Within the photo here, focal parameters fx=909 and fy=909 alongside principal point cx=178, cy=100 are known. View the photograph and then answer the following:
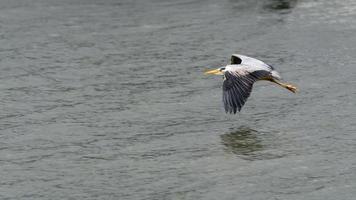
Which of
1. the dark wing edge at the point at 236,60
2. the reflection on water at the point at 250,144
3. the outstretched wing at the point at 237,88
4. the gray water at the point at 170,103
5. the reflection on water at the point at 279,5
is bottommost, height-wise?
the reflection on water at the point at 250,144

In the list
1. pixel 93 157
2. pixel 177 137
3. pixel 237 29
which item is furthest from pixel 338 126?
pixel 237 29

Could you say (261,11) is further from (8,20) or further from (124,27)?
(8,20)

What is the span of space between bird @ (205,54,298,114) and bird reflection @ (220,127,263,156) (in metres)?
0.35

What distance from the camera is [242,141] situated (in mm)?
12766

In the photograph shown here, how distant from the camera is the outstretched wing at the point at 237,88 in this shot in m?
13.0

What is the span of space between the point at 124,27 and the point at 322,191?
31.8 feet

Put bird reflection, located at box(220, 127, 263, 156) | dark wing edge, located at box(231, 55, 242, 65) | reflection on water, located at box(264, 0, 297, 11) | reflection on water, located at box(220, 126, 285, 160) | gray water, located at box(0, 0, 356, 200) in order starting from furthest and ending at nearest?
1. reflection on water, located at box(264, 0, 297, 11)
2. dark wing edge, located at box(231, 55, 242, 65)
3. bird reflection, located at box(220, 127, 263, 156)
4. reflection on water, located at box(220, 126, 285, 160)
5. gray water, located at box(0, 0, 356, 200)

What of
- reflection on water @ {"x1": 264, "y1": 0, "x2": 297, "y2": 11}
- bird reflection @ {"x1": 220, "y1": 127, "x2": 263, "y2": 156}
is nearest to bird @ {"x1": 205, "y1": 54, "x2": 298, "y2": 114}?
bird reflection @ {"x1": 220, "y1": 127, "x2": 263, "y2": 156}

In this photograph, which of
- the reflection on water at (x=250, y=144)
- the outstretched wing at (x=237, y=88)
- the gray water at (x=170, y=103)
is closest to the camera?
the gray water at (x=170, y=103)

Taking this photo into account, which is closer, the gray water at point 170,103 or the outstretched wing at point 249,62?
the gray water at point 170,103

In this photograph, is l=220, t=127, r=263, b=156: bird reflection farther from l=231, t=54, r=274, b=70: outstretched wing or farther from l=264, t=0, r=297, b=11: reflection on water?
l=264, t=0, r=297, b=11: reflection on water

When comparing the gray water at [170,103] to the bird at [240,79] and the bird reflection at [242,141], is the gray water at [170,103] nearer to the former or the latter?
the bird reflection at [242,141]

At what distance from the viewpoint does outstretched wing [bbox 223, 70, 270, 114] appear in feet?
42.7

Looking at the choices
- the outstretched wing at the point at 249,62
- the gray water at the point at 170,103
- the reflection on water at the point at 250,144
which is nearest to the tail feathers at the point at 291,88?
the gray water at the point at 170,103
